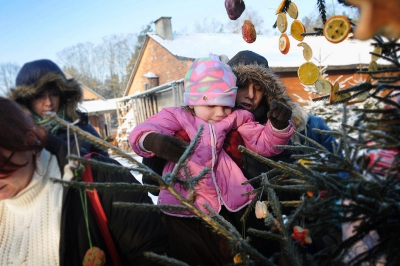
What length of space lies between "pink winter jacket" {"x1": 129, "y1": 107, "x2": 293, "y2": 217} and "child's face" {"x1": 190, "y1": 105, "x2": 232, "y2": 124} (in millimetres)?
24

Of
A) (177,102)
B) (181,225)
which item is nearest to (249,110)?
(181,225)

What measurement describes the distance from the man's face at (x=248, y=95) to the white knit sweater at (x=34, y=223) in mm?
1044

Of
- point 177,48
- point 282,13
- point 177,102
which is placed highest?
point 177,48

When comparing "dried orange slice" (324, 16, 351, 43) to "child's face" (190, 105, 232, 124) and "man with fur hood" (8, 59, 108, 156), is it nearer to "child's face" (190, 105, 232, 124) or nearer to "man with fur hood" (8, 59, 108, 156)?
"child's face" (190, 105, 232, 124)

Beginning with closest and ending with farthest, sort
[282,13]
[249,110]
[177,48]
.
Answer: [282,13] → [249,110] → [177,48]

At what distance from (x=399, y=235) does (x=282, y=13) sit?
0.65m

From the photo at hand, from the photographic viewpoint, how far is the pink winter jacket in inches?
60.7

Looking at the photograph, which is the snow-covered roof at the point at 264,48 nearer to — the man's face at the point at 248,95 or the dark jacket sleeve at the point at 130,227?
the man's face at the point at 248,95

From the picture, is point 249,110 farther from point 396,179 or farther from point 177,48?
point 177,48

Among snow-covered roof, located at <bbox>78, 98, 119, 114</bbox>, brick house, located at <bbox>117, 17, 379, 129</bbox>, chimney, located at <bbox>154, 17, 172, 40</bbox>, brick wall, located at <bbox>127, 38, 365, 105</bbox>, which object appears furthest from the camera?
snow-covered roof, located at <bbox>78, 98, 119, 114</bbox>

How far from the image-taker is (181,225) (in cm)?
159

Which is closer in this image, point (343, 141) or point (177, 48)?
point (343, 141)


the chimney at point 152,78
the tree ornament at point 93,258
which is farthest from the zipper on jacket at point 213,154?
the chimney at point 152,78

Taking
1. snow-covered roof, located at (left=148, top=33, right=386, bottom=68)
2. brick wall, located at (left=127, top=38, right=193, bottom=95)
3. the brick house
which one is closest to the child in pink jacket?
the brick house
